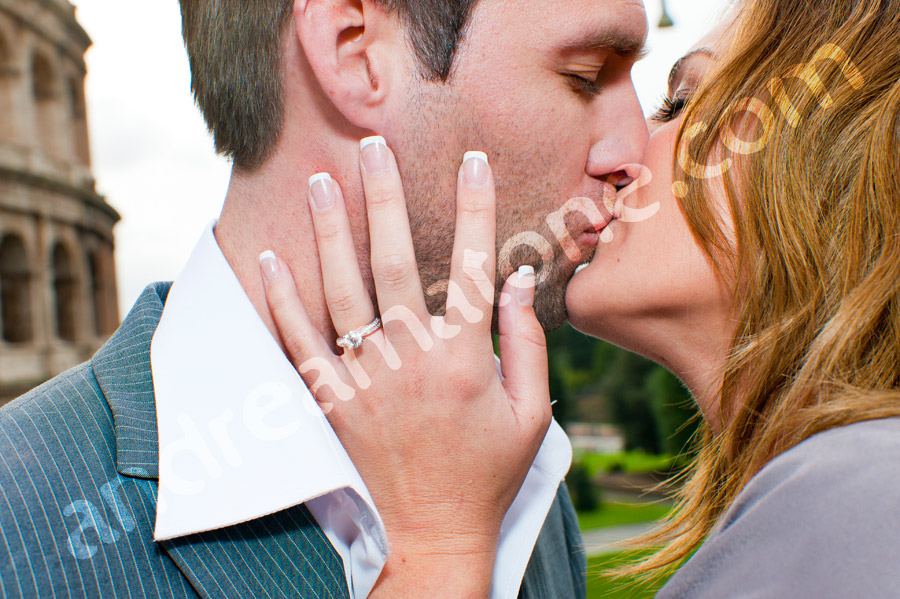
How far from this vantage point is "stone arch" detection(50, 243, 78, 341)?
1039 inches

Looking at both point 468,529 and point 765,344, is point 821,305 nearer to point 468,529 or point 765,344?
point 765,344

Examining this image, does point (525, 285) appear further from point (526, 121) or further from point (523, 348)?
point (526, 121)

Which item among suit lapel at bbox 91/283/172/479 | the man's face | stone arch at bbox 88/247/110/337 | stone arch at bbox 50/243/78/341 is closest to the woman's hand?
Answer: the man's face

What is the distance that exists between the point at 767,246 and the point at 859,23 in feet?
2.21

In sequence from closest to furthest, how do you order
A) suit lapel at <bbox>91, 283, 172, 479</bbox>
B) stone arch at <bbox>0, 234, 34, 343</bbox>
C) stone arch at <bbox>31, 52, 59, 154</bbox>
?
suit lapel at <bbox>91, 283, 172, 479</bbox>
stone arch at <bbox>0, 234, 34, 343</bbox>
stone arch at <bbox>31, 52, 59, 154</bbox>

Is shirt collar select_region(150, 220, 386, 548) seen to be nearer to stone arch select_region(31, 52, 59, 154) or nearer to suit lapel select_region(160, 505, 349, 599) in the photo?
suit lapel select_region(160, 505, 349, 599)

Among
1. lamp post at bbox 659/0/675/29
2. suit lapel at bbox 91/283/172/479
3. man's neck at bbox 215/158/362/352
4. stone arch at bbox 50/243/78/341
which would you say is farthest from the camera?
stone arch at bbox 50/243/78/341

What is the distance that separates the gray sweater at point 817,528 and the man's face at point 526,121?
123 cm

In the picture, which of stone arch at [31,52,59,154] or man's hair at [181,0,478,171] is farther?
stone arch at [31,52,59,154]

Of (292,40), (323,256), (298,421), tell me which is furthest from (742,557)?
(292,40)

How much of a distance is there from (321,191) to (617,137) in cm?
103

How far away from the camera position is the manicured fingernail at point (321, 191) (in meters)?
2.34

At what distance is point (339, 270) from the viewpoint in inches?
90.0

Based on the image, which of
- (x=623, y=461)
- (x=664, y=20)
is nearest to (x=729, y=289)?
(x=664, y=20)
